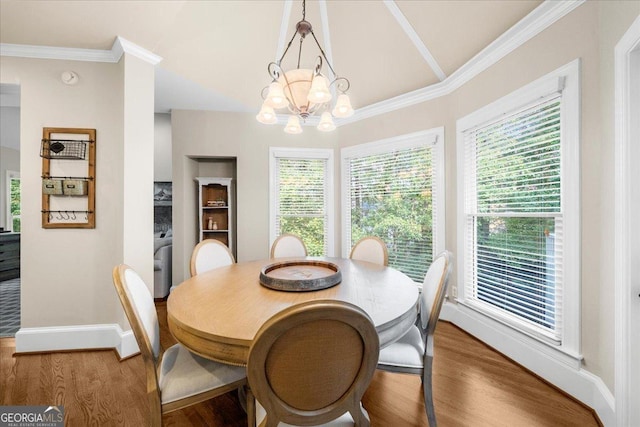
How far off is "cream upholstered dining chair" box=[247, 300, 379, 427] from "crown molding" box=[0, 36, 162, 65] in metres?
2.78

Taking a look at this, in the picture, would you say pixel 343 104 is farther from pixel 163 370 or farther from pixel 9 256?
pixel 9 256

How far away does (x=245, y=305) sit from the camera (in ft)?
4.42

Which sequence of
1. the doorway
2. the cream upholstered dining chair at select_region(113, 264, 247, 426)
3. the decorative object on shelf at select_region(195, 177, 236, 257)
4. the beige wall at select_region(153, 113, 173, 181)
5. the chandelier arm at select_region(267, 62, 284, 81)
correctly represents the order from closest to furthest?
the cream upholstered dining chair at select_region(113, 264, 247, 426) → the chandelier arm at select_region(267, 62, 284, 81) → the decorative object on shelf at select_region(195, 177, 236, 257) → the doorway → the beige wall at select_region(153, 113, 173, 181)

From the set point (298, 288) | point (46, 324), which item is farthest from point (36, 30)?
point (298, 288)

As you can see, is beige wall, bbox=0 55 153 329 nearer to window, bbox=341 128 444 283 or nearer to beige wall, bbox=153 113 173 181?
beige wall, bbox=153 113 173 181

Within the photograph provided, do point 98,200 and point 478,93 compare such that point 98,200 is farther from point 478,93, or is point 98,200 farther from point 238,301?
point 478,93

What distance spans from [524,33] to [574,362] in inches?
94.5

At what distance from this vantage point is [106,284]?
2.49 meters

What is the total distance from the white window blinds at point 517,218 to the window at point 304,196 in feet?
6.19

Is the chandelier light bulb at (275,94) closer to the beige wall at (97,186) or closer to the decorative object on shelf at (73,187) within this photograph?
the beige wall at (97,186)

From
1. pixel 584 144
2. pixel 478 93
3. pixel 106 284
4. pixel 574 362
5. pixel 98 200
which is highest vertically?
pixel 478 93

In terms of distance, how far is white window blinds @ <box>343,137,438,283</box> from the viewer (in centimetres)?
326

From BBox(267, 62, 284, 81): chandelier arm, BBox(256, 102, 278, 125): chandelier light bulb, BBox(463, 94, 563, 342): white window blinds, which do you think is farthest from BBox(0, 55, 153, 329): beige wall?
BBox(463, 94, 563, 342): white window blinds

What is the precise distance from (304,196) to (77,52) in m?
2.77
